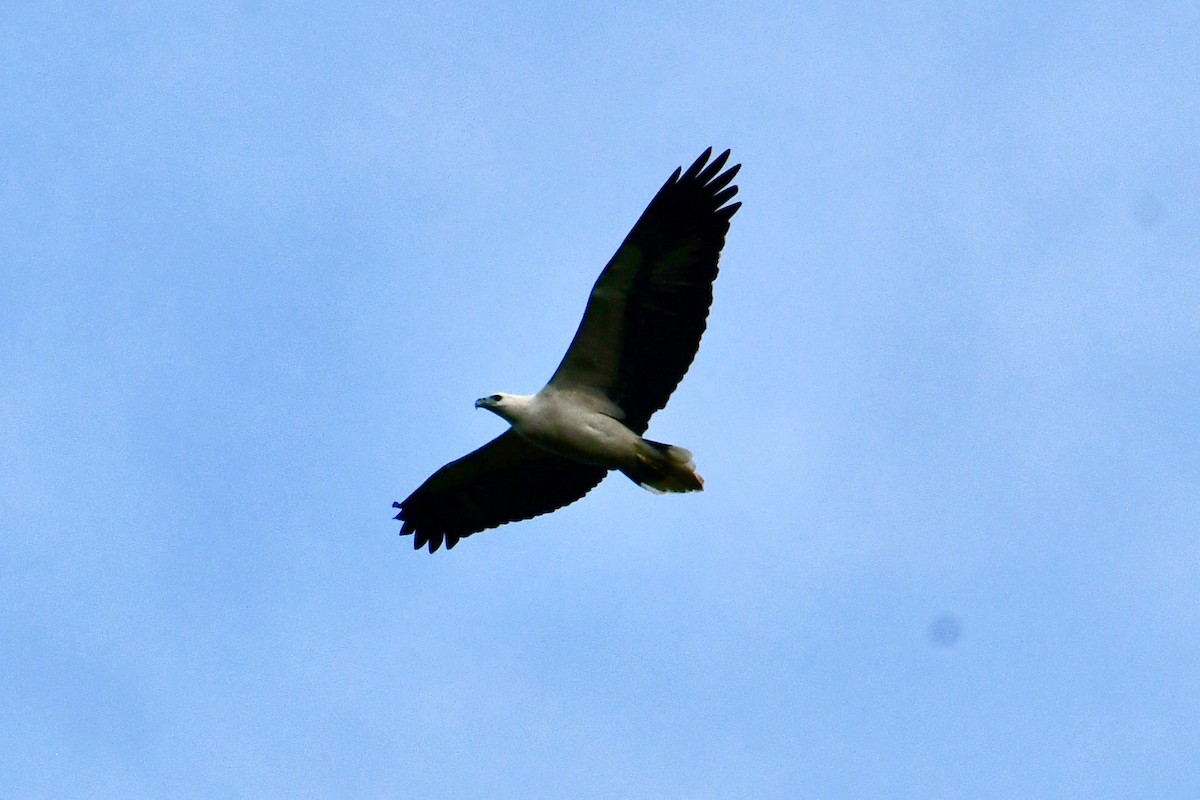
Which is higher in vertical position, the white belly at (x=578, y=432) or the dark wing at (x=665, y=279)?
the dark wing at (x=665, y=279)

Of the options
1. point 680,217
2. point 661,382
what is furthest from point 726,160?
point 661,382

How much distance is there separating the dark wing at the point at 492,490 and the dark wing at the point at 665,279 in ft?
5.84

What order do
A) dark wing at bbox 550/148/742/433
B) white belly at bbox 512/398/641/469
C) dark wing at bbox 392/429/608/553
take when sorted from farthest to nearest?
dark wing at bbox 392/429/608/553 → white belly at bbox 512/398/641/469 → dark wing at bbox 550/148/742/433

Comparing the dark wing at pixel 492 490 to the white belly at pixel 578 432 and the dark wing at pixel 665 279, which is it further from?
the dark wing at pixel 665 279

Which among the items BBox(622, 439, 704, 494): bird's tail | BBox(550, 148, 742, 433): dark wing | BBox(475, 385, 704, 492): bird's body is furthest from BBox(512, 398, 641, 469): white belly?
BBox(550, 148, 742, 433): dark wing

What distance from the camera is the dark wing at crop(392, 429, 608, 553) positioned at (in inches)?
715

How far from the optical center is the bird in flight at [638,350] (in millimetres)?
16312

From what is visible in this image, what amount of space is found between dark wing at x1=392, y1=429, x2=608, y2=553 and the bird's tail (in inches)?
50.7

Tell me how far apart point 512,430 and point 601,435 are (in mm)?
1204

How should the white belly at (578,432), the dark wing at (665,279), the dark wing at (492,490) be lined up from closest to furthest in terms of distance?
1. the dark wing at (665,279)
2. the white belly at (578,432)
3. the dark wing at (492,490)

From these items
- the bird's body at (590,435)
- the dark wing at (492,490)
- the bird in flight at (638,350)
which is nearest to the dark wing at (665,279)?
the bird in flight at (638,350)

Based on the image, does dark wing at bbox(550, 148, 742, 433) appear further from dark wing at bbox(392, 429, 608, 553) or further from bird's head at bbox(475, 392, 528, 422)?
dark wing at bbox(392, 429, 608, 553)

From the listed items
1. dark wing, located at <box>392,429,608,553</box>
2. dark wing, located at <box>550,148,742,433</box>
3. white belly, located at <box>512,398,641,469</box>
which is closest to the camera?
dark wing, located at <box>550,148,742,433</box>

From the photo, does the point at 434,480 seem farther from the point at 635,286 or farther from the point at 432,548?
the point at 635,286
